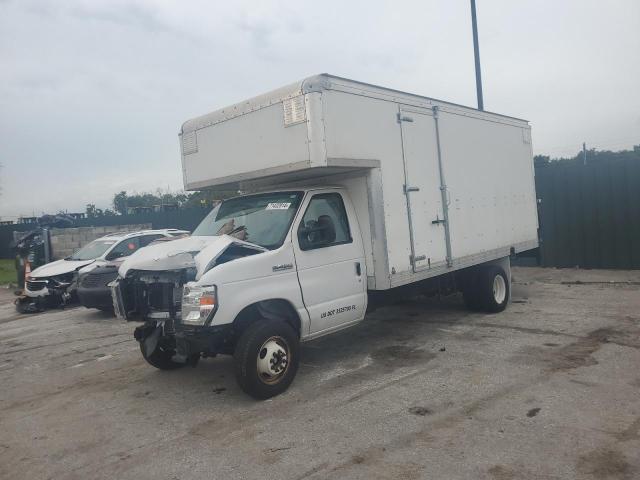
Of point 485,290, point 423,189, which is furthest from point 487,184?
point 423,189

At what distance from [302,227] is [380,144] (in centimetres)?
148

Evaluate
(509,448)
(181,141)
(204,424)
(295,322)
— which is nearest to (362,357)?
(295,322)

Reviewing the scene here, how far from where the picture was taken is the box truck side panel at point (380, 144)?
5750 mm

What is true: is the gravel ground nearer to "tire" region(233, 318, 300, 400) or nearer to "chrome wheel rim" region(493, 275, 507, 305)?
"tire" region(233, 318, 300, 400)

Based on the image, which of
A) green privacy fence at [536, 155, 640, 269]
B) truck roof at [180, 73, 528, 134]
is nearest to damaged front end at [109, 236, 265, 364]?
truck roof at [180, 73, 528, 134]

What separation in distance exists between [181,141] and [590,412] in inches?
229

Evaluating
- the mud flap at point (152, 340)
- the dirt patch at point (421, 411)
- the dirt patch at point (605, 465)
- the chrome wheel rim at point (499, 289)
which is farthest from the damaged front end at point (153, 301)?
the chrome wheel rim at point (499, 289)

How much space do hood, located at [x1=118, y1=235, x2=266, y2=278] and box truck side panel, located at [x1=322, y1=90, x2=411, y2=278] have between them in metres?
1.49

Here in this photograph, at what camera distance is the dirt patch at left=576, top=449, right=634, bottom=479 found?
11.6 ft

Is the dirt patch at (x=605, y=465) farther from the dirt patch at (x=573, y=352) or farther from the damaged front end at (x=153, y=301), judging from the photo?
the damaged front end at (x=153, y=301)

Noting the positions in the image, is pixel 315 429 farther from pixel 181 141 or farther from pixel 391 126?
pixel 181 141

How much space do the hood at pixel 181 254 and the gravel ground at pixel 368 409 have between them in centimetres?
143

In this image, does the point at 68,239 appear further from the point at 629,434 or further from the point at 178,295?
the point at 629,434

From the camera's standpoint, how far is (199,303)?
495cm
